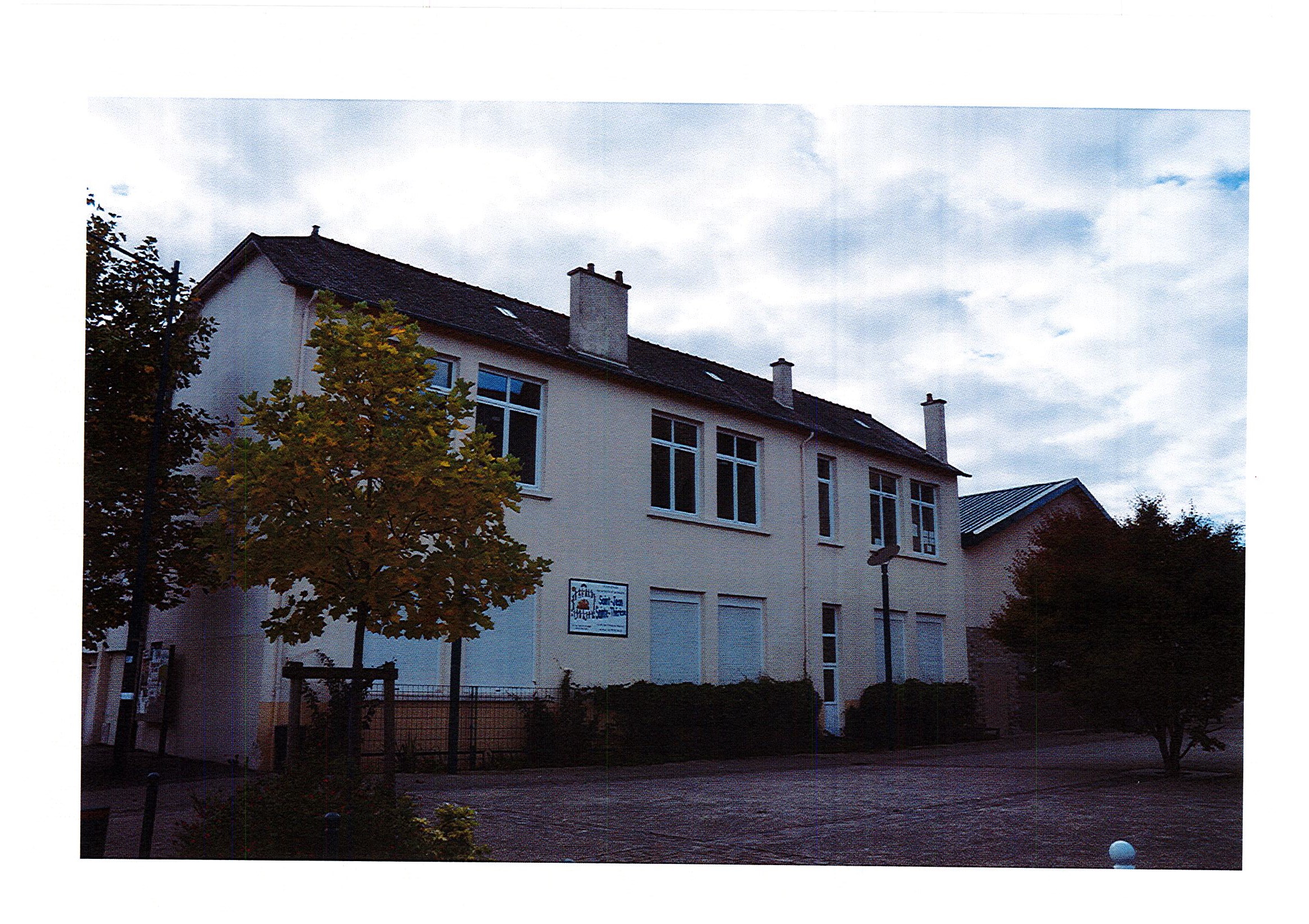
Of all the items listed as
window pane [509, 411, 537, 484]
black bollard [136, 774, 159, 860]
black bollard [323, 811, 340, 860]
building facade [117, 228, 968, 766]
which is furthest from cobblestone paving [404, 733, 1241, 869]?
window pane [509, 411, 537, 484]

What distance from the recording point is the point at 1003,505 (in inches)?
452

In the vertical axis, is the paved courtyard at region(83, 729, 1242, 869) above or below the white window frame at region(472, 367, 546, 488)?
below

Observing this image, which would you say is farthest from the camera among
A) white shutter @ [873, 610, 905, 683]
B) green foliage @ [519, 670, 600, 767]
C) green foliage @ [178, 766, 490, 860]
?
white shutter @ [873, 610, 905, 683]

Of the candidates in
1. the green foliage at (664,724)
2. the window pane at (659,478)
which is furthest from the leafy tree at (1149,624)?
the window pane at (659,478)

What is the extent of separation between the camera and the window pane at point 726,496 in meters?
11.2

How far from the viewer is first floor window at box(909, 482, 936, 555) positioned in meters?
12.4

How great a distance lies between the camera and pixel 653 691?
32.6 ft

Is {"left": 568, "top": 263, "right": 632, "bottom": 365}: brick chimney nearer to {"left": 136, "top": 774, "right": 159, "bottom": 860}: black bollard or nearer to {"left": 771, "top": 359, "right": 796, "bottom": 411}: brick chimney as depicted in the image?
{"left": 771, "top": 359, "right": 796, "bottom": 411}: brick chimney

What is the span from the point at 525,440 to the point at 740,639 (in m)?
2.79

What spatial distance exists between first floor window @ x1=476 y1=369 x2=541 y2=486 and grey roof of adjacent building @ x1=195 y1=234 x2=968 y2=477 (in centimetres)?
37

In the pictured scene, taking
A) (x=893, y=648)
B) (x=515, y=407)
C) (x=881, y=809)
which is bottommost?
(x=881, y=809)

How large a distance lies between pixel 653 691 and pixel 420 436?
11.2 ft

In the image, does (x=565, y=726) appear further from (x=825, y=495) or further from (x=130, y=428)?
(x=130, y=428)

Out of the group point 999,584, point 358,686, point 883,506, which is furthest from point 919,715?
point 358,686
